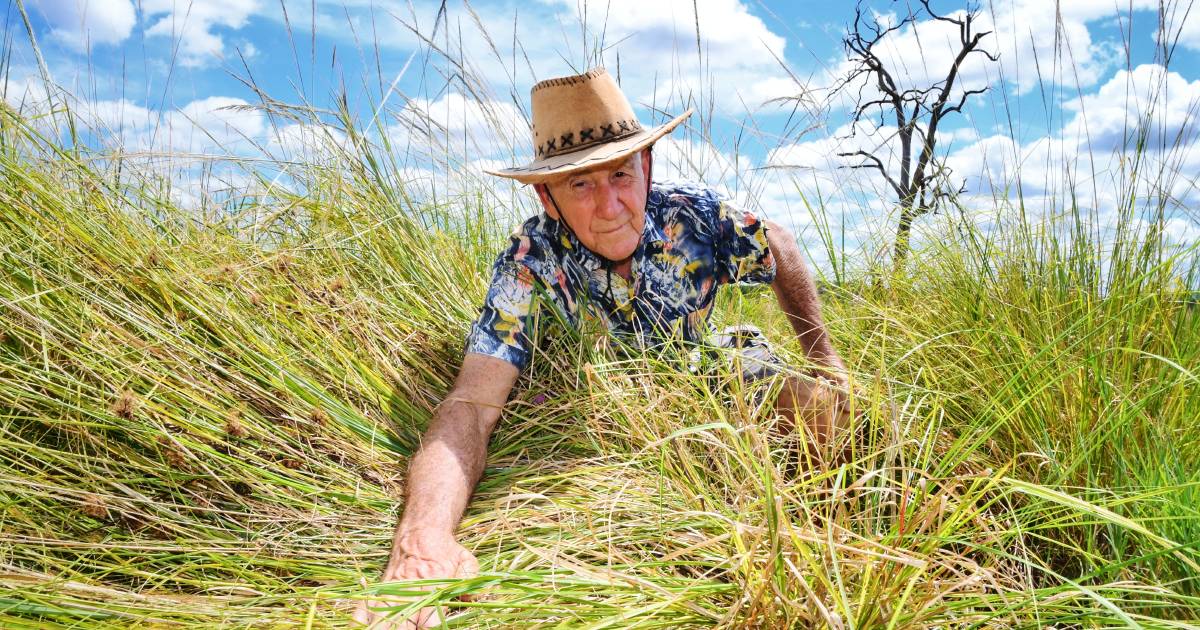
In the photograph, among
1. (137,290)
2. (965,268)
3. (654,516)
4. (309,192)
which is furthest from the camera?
(309,192)

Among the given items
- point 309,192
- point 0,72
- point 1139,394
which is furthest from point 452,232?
point 1139,394

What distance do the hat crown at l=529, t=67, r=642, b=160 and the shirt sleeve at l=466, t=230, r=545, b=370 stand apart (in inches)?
11.4

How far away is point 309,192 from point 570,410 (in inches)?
60.3

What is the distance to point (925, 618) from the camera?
126 cm

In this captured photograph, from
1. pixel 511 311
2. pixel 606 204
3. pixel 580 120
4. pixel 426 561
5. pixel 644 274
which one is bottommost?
pixel 426 561

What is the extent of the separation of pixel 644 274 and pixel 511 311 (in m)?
0.44

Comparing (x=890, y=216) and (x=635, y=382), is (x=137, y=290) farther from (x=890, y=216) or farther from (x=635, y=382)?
(x=890, y=216)

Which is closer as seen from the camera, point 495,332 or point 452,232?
point 495,332

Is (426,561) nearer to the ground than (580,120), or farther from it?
nearer to the ground

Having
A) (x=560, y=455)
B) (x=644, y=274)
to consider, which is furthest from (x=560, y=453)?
(x=644, y=274)

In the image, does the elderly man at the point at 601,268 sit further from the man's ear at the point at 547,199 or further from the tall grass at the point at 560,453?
the tall grass at the point at 560,453

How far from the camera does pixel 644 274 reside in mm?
2422

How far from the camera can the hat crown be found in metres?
2.26

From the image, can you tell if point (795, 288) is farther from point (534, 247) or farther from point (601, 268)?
point (534, 247)
